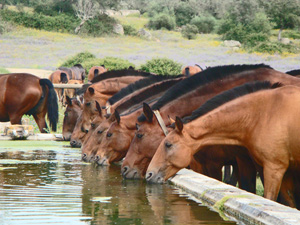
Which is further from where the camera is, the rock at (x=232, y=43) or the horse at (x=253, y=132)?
the rock at (x=232, y=43)

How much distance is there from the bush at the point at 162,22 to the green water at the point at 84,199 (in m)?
63.0

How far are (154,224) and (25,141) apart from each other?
9.96m

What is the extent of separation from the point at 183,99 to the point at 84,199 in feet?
6.92

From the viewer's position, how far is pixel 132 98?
9.32m

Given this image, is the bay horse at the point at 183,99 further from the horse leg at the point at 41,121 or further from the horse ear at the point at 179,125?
the horse leg at the point at 41,121

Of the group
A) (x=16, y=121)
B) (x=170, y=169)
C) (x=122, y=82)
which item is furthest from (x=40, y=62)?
(x=170, y=169)

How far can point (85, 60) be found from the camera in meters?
35.8

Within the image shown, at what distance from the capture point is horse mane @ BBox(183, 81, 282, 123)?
6.23 meters

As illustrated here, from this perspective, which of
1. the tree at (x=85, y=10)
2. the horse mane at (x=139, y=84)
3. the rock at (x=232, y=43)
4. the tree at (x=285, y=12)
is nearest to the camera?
the horse mane at (x=139, y=84)

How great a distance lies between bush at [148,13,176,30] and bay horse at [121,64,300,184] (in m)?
64.4

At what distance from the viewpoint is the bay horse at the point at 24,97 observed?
51.2 feet

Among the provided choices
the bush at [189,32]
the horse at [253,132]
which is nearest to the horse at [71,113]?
the horse at [253,132]

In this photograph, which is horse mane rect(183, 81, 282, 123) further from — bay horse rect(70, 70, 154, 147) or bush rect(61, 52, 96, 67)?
bush rect(61, 52, 96, 67)

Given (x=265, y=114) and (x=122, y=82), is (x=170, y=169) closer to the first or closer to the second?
(x=265, y=114)
